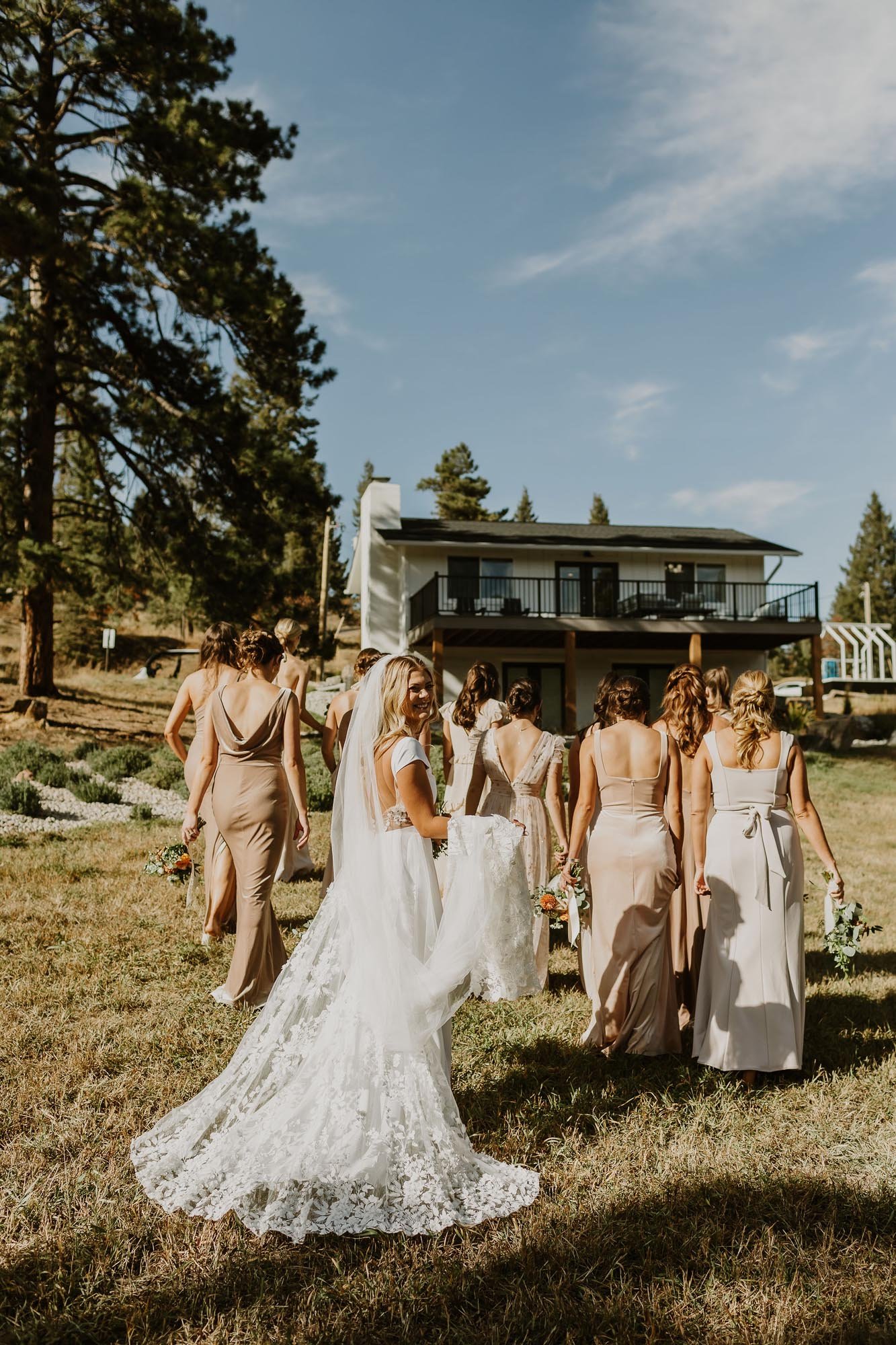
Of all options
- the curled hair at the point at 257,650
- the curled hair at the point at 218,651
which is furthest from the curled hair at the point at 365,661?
the curled hair at the point at 257,650

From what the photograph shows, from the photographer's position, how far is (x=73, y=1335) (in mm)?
2783

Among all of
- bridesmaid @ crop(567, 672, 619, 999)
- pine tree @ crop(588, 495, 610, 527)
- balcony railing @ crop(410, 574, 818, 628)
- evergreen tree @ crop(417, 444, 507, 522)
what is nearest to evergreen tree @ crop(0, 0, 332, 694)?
balcony railing @ crop(410, 574, 818, 628)

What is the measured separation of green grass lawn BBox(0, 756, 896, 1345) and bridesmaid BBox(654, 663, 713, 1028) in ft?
Answer: 2.19

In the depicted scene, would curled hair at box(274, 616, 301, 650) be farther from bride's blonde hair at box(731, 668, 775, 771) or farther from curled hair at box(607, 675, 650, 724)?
bride's blonde hair at box(731, 668, 775, 771)

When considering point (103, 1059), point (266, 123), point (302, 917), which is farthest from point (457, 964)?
point (266, 123)

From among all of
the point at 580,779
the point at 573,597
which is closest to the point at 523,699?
the point at 580,779

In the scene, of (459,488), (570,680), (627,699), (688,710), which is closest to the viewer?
(627,699)

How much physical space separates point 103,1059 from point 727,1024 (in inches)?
122

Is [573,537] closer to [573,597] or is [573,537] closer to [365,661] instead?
[573,597]

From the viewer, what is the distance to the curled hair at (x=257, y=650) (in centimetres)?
589

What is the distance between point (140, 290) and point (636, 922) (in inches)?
732

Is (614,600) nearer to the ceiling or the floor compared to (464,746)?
nearer to the ceiling

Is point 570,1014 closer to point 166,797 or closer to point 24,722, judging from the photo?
point 166,797

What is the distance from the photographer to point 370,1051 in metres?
3.58
